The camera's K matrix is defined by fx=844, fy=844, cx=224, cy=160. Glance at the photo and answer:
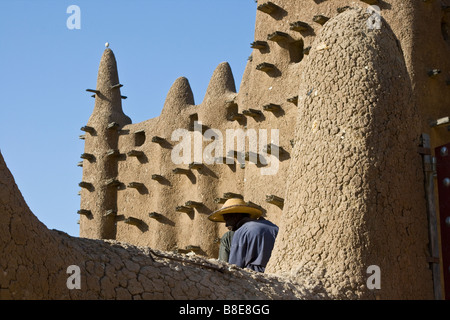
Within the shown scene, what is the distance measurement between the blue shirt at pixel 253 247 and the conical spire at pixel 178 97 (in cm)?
1130

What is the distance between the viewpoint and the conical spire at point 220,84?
1666 centimetres

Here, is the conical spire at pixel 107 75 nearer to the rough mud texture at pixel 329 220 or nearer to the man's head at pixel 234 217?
the man's head at pixel 234 217

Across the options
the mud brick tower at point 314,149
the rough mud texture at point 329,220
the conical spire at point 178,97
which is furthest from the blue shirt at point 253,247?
the conical spire at point 178,97

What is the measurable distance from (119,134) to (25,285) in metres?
14.8

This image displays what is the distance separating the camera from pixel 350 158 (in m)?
5.81

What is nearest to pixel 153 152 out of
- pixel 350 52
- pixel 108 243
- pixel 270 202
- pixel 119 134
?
pixel 119 134

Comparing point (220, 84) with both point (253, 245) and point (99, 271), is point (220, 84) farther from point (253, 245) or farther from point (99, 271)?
point (99, 271)

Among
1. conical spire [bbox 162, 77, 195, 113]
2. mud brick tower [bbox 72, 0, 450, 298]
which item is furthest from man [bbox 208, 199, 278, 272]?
conical spire [bbox 162, 77, 195, 113]

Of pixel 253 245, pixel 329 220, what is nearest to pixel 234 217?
pixel 253 245

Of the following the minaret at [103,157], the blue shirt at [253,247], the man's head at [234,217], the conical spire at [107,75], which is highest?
the conical spire at [107,75]

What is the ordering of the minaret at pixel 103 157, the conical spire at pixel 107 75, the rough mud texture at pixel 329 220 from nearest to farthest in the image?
the rough mud texture at pixel 329 220 → the minaret at pixel 103 157 → the conical spire at pixel 107 75

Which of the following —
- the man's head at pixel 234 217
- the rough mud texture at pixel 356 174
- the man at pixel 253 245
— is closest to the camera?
the rough mud texture at pixel 356 174

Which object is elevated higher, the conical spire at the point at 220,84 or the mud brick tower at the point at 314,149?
the conical spire at the point at 220,84

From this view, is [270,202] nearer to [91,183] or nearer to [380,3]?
[380,3]
